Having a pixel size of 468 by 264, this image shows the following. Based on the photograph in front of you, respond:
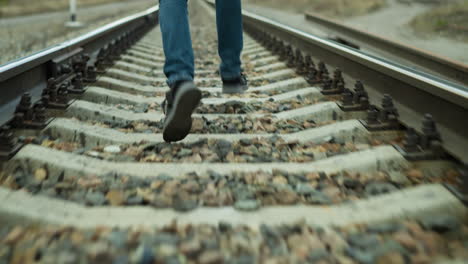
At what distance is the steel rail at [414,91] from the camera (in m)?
2.00

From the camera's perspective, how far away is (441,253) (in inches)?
55.0

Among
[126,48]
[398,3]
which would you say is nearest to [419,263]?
[126,48]

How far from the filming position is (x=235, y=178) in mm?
1917

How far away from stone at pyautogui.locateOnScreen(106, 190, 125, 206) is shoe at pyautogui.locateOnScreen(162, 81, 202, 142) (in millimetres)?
524

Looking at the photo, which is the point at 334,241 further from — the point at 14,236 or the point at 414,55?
the point at 414,55

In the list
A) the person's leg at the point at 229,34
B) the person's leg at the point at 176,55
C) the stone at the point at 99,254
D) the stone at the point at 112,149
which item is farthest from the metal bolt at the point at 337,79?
the stone at the point at 99,254

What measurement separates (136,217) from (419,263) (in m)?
0.88

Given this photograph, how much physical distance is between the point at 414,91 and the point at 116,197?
1.58 metres

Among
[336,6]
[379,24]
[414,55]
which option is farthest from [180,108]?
[336,6]

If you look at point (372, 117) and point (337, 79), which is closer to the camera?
point (372, 117)

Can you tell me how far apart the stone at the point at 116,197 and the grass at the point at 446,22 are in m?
7.20

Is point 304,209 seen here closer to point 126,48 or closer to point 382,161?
point 382,161

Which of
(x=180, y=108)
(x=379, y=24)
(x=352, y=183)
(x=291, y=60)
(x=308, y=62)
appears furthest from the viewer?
(x=379, y=24)

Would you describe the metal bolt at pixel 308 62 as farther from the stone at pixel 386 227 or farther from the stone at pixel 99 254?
the stone at pixel 99 254
